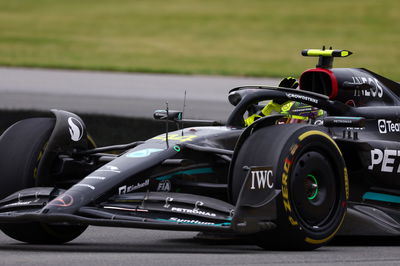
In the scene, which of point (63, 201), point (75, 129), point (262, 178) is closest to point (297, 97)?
point (262, 178)

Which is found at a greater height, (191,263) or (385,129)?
(385,129)

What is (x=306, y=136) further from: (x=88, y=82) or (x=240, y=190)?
(x=88, y=82)

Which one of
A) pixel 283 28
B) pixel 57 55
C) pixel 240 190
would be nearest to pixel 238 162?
pixel 240 190

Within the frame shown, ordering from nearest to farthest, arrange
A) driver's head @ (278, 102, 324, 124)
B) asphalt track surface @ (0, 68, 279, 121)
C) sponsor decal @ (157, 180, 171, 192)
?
sponsor decal @ (157, 180, 171, 192) < driver's head @ (278, 102, 324, 124) < asphalt track surface @ (0, 68, 279, 121)

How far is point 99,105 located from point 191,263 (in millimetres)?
13875

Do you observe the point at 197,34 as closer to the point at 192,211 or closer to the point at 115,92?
the point at 115,92

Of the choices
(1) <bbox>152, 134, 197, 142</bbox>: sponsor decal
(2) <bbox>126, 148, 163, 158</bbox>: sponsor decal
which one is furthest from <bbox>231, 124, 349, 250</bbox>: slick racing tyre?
(2) <bbox>126, 148, 163, 158</bbox>: sponsor decal

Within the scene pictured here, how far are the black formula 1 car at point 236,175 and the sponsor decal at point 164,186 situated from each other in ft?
0.03

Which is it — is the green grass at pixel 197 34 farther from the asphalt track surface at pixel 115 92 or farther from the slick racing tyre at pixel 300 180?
the slick racing tyre at pixel 300 180

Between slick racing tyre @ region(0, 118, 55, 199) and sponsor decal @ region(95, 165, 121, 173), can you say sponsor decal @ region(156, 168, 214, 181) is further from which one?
slick racing tyre @ region(0, 118, 55, 199)

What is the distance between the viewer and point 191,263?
20.1 feet

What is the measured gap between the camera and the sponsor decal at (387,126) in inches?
325

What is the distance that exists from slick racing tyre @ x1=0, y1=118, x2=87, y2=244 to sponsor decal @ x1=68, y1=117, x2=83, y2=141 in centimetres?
17

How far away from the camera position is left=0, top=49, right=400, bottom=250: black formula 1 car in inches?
264
